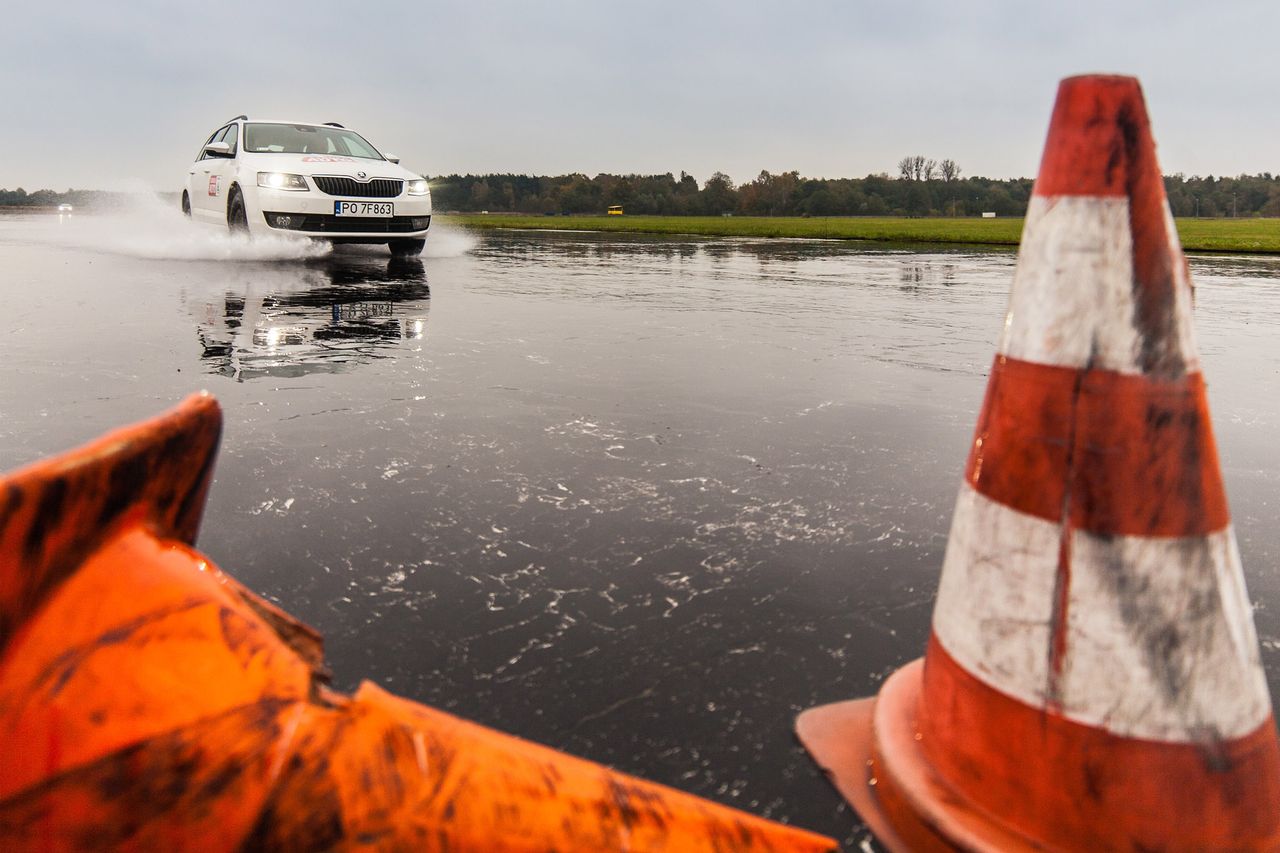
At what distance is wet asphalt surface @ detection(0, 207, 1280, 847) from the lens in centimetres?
196

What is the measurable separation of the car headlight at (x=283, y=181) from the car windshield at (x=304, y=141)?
0.73 metres

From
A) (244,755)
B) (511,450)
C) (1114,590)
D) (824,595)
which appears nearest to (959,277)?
(511,450)

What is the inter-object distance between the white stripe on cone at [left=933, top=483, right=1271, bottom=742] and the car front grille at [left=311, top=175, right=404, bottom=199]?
35.2ft

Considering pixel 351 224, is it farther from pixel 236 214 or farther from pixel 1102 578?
pixel 1102 578

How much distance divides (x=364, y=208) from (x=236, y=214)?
192cm

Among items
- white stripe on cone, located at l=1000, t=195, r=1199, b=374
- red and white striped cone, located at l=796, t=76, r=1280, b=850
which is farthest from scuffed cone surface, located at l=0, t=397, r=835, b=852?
white stripe on cone, located at l=1000, t=195, r=1199, b=374

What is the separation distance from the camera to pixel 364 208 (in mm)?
11156

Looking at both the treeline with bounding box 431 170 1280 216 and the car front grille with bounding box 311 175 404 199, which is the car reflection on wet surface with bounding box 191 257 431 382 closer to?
the car front grille with bounding box 311 175 404 199

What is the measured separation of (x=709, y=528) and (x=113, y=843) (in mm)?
2075

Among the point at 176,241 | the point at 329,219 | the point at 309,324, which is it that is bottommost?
the point at 309,324

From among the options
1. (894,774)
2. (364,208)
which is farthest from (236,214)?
(894,774)

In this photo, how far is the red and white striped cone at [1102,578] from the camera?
1.39 meters

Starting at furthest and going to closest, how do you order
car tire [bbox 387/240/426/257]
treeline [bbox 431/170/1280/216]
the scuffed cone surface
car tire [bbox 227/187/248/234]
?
treeline [bbox 431/170/1280/216] → car tire [bbox 387/240/426/257] → car tire [bbox 227/187/248/234] → the scuffed cone surface

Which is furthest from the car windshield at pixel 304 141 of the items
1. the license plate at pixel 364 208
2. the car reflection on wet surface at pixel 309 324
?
the car reflection on wet surface at pixel 309 324
